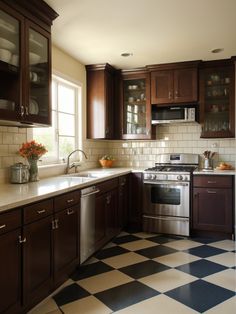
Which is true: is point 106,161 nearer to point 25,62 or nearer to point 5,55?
point 25,62

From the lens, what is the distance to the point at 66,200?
243 cm

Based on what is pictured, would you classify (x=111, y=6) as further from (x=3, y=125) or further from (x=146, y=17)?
(x=3, y=125)

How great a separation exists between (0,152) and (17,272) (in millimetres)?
1184

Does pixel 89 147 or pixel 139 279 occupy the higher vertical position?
pixel 89 147

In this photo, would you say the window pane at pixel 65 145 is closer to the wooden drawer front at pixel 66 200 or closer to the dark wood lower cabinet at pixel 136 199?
the dark wood lower cabinet at pixel 136 199

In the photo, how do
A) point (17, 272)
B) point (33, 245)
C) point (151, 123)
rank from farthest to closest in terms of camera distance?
point (151, 123) < point (33, 245) < point (17, 272)

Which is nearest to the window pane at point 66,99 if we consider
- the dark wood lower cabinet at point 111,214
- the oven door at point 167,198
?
the dark wood lower cabinet at point 111,214

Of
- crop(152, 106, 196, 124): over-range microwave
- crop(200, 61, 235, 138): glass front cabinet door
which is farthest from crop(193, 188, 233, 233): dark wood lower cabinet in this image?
crop(152, 106, 196, 124): over-range microwave

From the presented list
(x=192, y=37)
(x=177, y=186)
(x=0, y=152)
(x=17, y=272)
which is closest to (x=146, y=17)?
(x=192, y=37)

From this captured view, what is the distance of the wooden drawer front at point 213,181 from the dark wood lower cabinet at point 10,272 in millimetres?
2605

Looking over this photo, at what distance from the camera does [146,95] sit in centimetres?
439

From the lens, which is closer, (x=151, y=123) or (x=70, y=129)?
(x=70, y=129)

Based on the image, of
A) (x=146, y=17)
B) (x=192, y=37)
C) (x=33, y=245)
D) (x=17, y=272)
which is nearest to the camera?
(x=17, y=272)

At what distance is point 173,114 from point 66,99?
157 centimetres
